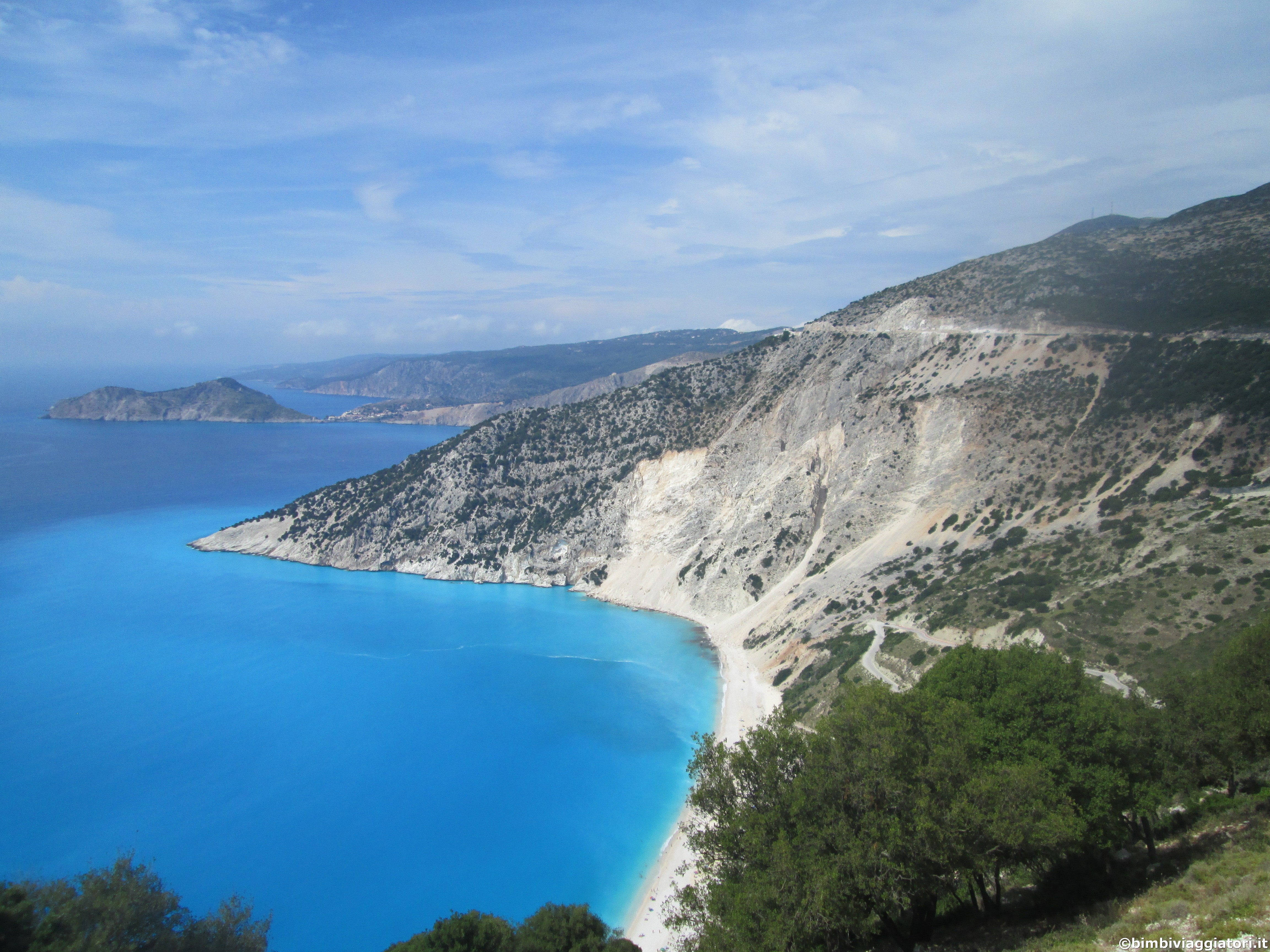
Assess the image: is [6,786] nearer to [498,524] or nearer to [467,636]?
[467,636]

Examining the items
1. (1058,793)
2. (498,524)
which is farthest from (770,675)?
(498,524)

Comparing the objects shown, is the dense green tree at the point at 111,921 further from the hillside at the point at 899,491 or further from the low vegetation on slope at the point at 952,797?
the hillside at the point at 899,491

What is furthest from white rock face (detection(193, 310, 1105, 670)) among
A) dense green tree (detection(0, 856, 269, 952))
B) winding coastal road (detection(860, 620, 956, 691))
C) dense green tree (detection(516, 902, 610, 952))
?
dense green tree (detection(0, 856, 269, 952))

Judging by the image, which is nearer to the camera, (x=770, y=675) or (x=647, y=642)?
(x=770, y=675)

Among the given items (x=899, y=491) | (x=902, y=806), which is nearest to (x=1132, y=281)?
(x=899, y=491)

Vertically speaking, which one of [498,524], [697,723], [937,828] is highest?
[937,828]
